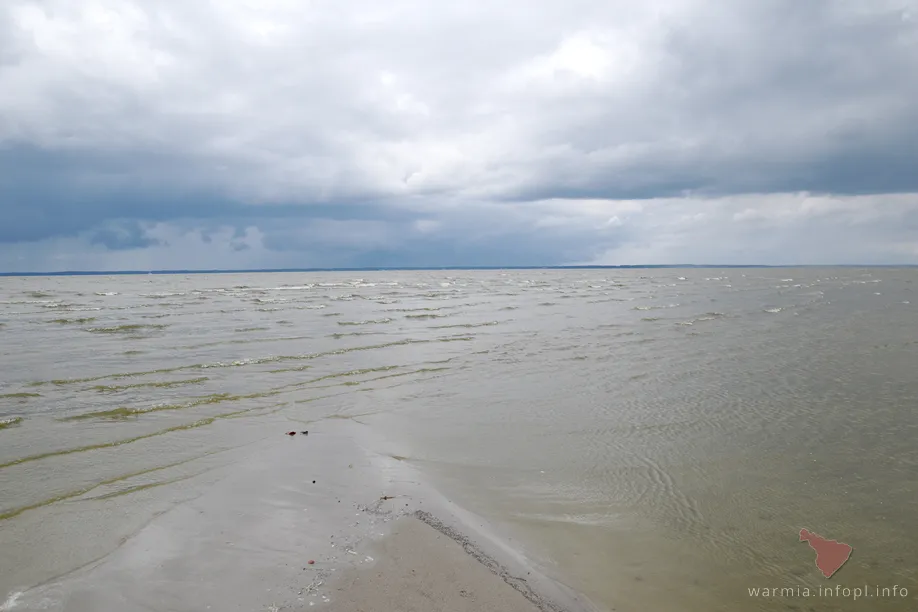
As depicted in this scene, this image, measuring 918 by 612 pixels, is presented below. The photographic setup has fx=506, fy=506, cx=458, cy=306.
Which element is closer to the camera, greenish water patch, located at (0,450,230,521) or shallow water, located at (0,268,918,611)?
shallow water, located at (0,268,918,611)

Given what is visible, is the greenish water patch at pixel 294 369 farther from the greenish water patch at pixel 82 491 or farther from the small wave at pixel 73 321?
the small wave at pixel 73 321

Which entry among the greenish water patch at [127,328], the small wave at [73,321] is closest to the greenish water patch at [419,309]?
the greenish water patch at [127,328]

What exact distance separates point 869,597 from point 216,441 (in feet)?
36.3

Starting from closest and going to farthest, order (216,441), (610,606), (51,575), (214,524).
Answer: (610,606) → (51,575) → (214,524) → (216,441)

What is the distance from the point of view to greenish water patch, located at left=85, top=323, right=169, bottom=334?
Result: 27.4 m

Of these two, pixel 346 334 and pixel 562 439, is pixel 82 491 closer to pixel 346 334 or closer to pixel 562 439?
pixel 562 439

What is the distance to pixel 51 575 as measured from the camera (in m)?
5.82

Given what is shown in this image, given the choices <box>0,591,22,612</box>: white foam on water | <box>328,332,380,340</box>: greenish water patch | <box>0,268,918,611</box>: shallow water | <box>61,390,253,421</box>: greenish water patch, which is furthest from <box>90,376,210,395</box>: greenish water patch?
<box>0,591,22,612</box>: white foam on water

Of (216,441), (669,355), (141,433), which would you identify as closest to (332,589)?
(216,441)

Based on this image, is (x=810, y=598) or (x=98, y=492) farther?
(x=98, y=492)

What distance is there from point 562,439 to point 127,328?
1080 inches

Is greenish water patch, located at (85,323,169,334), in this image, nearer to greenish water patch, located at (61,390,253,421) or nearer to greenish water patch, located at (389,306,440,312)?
greenish water patch, located at (61,390,253,421)

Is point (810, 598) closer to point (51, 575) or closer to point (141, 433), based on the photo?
point (51, 575)

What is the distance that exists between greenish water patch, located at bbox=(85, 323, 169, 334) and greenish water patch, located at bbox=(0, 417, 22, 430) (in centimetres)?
1629
